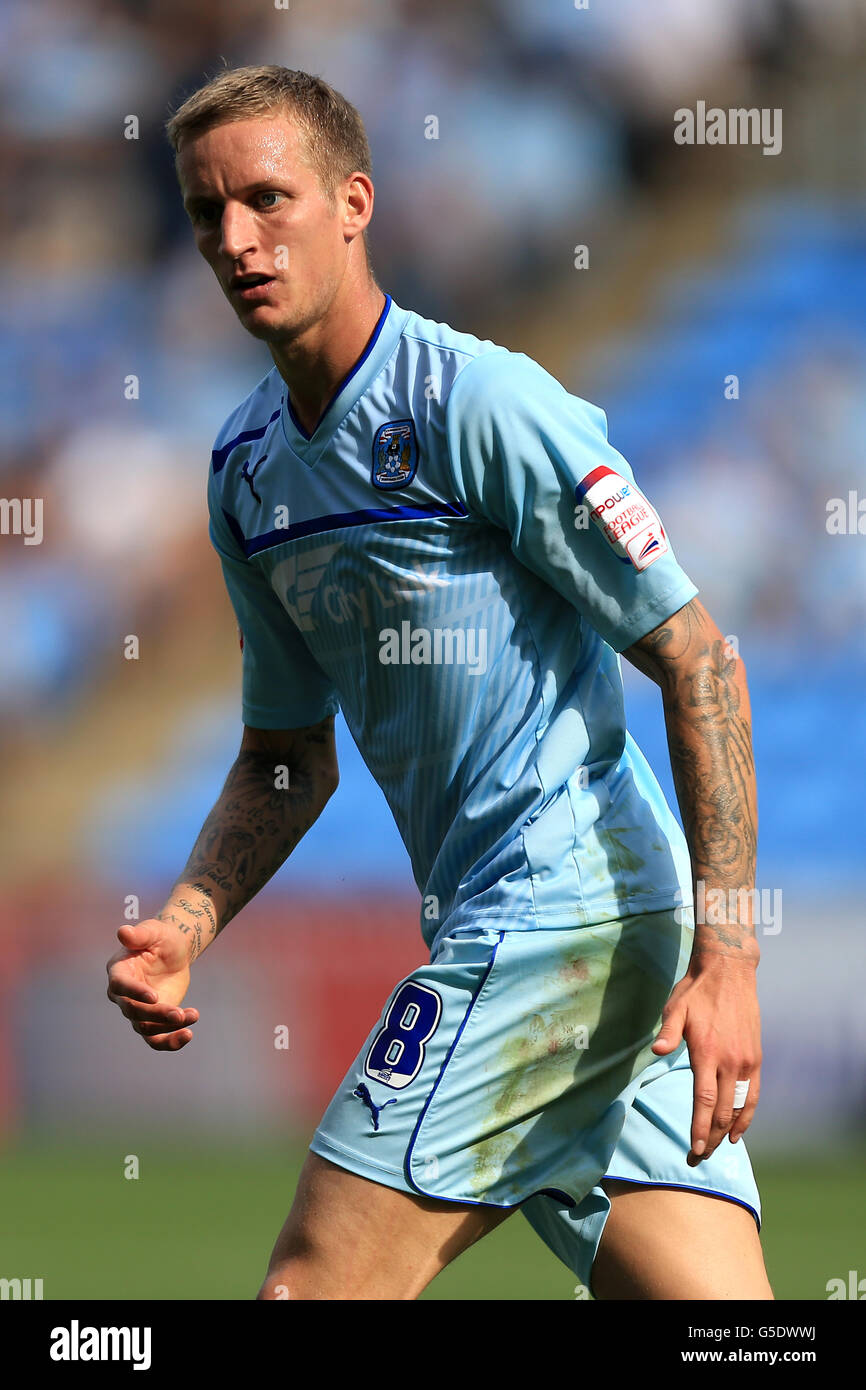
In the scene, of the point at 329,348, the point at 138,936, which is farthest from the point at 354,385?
the point at 138,936

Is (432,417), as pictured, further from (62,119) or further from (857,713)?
(62,119)

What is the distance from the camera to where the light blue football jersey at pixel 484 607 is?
1.98 metres

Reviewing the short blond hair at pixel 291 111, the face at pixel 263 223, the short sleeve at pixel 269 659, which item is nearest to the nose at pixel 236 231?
the face at pixel 263 223

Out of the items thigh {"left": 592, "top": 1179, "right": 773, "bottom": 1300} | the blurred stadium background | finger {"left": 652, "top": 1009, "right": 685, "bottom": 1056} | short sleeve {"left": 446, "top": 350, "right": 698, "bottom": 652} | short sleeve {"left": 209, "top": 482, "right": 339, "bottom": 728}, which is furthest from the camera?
the blurred stadium background

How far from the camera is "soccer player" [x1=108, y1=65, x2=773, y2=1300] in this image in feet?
6.29

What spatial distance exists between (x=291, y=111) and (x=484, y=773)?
2.97 feet

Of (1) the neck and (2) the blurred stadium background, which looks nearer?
(1) the neck

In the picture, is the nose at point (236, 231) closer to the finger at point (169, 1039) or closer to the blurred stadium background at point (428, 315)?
the finger at point (169, 1039)

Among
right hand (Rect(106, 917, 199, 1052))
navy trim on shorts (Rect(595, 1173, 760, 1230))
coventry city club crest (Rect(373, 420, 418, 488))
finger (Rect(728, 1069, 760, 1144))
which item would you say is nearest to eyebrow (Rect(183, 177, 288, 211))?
coventry city club crest (Rect(373, 420, 418, 488))

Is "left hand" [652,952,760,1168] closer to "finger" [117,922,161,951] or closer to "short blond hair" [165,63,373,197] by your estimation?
"finger" [117,922,161,951]

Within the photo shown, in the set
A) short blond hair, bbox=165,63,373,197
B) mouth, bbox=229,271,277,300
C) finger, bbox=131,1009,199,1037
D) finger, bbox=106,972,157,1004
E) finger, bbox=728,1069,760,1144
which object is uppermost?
short blond hair, bbox=165,63,373,197

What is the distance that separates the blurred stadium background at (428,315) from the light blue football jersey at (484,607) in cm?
510

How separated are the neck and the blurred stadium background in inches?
204

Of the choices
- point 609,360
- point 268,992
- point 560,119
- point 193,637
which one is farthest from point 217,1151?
point 560,119
